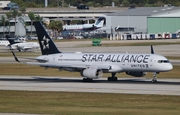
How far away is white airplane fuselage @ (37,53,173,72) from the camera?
6212cm

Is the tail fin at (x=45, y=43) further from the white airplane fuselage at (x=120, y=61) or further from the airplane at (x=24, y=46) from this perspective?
the airplane at (x=24, y=46)

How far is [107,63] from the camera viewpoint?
6456cm

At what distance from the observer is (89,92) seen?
54531 millimetres

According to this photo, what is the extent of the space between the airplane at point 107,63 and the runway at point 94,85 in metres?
1.16

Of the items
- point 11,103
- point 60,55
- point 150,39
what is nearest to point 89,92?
point 11,103

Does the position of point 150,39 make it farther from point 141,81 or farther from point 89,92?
point 89,92

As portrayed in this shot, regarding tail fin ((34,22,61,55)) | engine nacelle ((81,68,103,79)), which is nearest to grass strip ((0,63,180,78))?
tail fin ((34,22,61,55))

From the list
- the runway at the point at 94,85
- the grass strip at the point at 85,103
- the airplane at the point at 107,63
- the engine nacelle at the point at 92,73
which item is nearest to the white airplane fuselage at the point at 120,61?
the airplane at the point at 107,63

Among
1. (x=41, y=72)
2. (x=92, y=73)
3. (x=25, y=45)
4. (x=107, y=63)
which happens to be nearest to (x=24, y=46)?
(x=25, y=45)

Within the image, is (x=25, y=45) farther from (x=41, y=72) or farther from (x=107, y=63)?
(x=107, y=63)

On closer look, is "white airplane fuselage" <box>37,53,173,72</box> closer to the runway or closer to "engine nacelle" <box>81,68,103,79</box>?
"engine nacelle" <box>81,68,103,79</box>

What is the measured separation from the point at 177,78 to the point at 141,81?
527cm

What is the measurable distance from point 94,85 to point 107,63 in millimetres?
4033

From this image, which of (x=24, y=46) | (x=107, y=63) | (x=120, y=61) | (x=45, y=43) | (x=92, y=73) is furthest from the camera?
(x=24, y=46)
